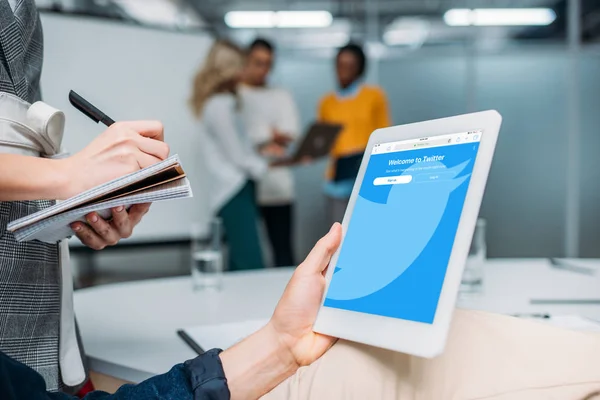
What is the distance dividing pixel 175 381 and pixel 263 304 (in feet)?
2.22

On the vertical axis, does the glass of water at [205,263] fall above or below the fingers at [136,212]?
below

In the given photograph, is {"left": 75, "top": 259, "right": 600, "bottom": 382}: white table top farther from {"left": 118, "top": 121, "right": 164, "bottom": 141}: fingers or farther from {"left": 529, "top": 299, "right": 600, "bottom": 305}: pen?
{"left": 118, "top": 121, "right": 164, "bottom": 141}: fingers

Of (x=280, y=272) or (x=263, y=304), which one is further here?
(x=280, y=272)

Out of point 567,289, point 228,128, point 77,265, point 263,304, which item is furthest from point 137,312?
point 77,265

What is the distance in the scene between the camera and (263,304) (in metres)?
1.39

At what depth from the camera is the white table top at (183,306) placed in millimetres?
1010

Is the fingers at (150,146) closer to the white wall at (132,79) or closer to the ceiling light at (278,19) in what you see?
the white wall at (132,79)

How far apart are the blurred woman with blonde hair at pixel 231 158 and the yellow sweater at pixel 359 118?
0.71 meters

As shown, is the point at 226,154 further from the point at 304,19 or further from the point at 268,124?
the point at 304,19

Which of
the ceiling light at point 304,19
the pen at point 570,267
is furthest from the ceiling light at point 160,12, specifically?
the pen at point 570,267

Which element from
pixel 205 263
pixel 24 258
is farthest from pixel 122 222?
pixel 205 263

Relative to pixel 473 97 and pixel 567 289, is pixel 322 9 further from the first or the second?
pixel 567 289

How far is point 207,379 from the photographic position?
728mm

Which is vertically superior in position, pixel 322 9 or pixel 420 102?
pixel 322 9
